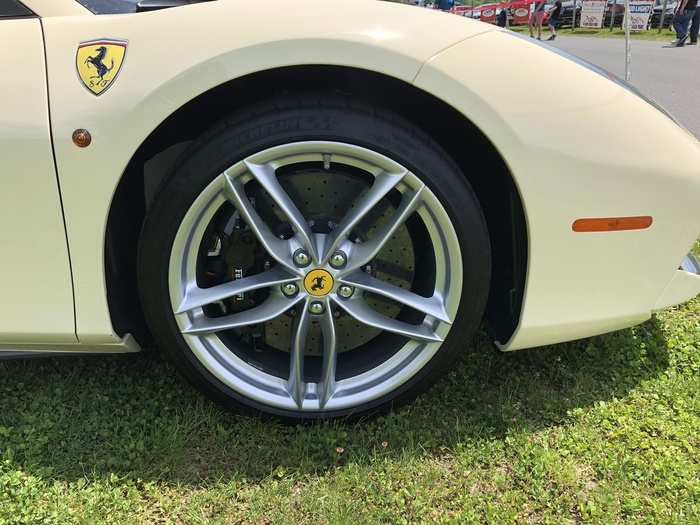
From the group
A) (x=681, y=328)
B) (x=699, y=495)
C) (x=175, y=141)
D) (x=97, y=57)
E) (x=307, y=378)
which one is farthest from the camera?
(x=681, y=328)

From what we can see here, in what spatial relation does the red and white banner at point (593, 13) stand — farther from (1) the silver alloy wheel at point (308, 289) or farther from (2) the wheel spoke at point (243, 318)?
(2) the wheel spoke at point (243, 318)

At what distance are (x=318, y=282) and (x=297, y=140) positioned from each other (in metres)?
0.43

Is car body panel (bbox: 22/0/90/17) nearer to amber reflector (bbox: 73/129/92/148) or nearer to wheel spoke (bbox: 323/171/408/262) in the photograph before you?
amber reflector (bbox: 73/129/92/148)

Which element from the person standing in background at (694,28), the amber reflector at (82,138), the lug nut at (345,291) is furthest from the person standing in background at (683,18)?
the amber reflector at (82,138)

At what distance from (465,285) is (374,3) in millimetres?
860

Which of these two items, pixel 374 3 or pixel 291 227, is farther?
pixel 291 227

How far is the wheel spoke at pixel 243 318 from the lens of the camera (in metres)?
1.77

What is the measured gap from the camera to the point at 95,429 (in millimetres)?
1885

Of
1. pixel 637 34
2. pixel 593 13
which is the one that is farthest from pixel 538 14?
pixel 593 13

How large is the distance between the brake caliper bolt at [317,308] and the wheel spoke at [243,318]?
5 centimetres

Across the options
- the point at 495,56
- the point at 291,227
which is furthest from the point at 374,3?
the point at 291,227

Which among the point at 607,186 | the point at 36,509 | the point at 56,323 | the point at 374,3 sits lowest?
the point at 36,509

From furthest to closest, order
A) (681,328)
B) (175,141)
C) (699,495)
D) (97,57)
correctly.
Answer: (681,328)
(175,141)
(699,495)
(97,57)

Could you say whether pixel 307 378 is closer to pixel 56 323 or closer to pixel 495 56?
pixel 56 323
